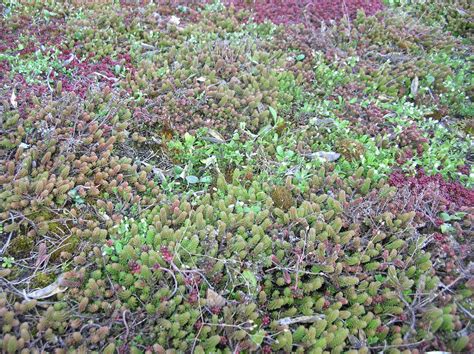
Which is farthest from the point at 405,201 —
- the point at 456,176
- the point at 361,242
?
the point at 456,176

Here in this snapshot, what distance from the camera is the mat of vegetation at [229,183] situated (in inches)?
135

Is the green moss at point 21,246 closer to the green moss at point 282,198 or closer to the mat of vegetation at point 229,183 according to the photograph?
the mat of vegetation at point 229,183

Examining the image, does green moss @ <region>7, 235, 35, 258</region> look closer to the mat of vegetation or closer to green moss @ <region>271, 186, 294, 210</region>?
the mat of vegetation

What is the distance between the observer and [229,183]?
4.68 metres

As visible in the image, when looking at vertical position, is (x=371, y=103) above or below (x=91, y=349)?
above

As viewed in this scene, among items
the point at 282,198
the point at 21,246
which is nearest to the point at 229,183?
the point at 282,198

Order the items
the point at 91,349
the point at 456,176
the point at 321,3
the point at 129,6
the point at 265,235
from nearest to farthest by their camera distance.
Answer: the point at 91,349 < the point at 265,235 < the point at 456,176 < the point at 129,6 < the point at 321,3

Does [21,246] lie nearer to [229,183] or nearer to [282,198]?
[229,183]

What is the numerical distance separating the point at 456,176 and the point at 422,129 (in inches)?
32.2

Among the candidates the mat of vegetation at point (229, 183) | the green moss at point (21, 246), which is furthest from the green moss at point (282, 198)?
the green moss at point (21, 246)

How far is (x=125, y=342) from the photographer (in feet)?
10.7

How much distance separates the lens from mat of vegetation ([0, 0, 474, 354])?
11.3 ft

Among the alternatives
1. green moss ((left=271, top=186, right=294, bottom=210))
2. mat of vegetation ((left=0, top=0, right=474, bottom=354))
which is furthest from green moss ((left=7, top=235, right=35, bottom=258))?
green moss ((left=271, top=186, right=294, bottom=210))

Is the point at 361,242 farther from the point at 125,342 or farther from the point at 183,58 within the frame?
the point at 183,58
